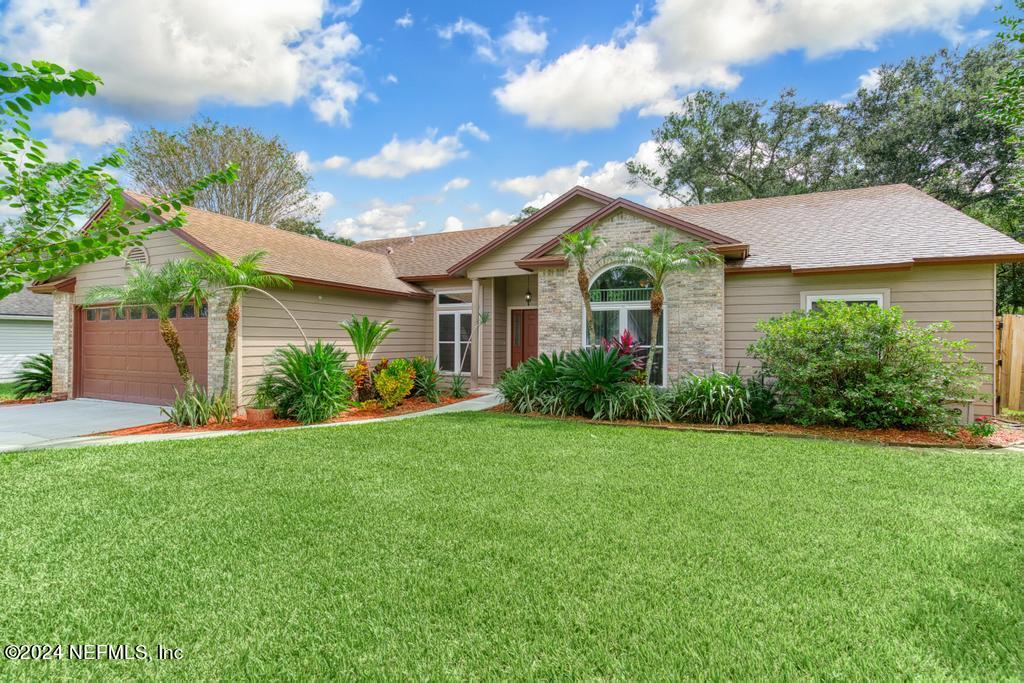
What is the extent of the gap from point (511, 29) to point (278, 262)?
7943mm

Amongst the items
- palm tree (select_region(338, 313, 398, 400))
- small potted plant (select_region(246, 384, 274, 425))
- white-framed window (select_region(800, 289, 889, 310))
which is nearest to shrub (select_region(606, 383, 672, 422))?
white-framed window (select_region(800, 289, 889, 310))

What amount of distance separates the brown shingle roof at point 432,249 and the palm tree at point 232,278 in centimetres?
538

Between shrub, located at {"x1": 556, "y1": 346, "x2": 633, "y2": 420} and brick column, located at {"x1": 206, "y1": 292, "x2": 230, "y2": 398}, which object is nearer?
shrub, located at {"x1": 556, "y1": 346, "x2": 633, "y2": 420}

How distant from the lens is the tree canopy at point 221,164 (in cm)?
2405

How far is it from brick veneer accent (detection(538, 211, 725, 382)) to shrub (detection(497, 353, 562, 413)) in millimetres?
1220

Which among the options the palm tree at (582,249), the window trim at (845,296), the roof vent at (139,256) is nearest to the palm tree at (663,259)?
the palm tree at (582,249)

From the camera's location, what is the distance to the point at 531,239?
12.4 m

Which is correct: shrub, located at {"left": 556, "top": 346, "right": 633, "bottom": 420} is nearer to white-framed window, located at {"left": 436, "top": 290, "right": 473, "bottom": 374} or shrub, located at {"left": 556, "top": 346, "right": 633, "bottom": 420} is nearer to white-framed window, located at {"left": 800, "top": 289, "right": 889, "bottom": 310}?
white-framed window, located at {"left": 800, "top": 289, "right": 889, "bottom": 310}

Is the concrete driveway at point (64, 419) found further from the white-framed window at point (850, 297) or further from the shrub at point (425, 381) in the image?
the white-framed window at point (850, 297)

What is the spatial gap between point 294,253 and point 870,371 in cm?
1257

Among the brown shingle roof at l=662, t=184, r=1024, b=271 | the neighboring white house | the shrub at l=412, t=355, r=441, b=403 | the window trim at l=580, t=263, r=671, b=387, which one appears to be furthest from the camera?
the neighboring white house

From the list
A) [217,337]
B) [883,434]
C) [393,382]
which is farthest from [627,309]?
[217,337]

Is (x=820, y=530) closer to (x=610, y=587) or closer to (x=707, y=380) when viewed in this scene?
(x=610, y=587)

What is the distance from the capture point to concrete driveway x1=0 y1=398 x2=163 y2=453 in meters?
8.05
